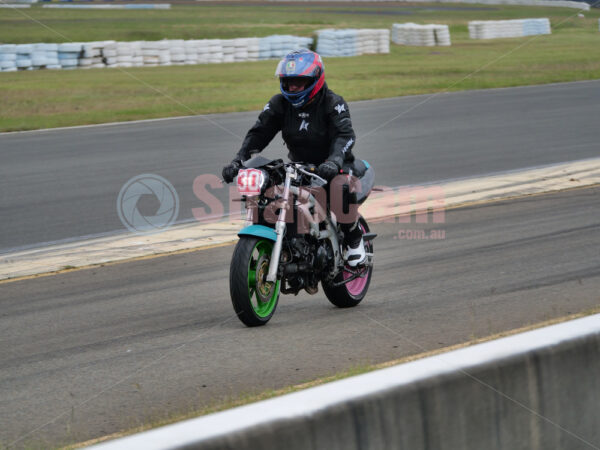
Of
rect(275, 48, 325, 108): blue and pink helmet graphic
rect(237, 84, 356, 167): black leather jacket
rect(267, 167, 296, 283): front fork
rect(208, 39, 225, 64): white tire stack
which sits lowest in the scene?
rect(267, 167, 296, 283): front fork

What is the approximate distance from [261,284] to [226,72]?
25397 millimetres

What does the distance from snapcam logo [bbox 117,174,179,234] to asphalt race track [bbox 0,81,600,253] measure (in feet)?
A: 0.55

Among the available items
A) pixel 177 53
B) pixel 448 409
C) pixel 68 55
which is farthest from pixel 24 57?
pixel 448 409

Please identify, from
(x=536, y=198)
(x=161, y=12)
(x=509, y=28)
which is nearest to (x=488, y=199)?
(x=536, y=198)

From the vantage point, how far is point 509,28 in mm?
48969

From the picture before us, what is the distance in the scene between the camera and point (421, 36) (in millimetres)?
43562

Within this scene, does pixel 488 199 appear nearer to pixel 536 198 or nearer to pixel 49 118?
pixel 536 198

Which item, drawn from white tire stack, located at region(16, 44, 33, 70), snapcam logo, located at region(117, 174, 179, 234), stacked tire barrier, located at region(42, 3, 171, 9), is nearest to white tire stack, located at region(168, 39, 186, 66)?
white tire stack, located at region(16, 44, 33, 70)

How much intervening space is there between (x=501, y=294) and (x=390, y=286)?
999 mm

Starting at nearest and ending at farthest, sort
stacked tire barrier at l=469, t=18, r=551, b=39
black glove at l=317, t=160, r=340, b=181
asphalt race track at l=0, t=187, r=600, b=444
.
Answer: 1. asphalt race track at l=0, t=187, r=600, b=444
2. black glove at l=317, t=160, r=340, b=181
3. stacked tire barrier at l=469, t=18, r=551, b=39

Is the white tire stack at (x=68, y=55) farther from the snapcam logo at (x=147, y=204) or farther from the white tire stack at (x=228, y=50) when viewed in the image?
the snapcam logo at (x=147, y=204)

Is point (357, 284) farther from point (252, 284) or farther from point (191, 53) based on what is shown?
point (191, 53)

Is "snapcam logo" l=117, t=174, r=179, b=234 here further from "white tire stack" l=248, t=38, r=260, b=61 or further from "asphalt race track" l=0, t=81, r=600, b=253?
"white tire stack" l=248, t=38, r=260, b=61

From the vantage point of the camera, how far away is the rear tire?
22.5ft
